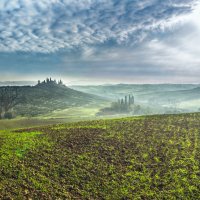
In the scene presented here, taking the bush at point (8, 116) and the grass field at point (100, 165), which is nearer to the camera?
the grass field at point (100, 165)

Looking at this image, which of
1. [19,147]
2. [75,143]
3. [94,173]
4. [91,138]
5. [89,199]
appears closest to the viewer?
[89,199]

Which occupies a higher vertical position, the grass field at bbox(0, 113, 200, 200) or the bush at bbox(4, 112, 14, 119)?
the grass field at bbox(0, 113, 200, 200)

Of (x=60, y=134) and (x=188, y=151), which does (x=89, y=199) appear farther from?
(x=60, y=134)

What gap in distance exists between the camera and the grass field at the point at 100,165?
2550cm

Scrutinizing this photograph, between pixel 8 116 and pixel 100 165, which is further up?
pixel 100 165

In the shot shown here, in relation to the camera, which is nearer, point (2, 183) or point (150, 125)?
point (2, 183)

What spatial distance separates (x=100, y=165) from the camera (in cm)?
3122

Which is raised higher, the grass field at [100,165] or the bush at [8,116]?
the grass field at [100,165]

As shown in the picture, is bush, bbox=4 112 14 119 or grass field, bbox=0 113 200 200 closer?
grass field, bbox=0 113 200 200

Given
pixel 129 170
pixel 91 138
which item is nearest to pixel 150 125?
pixel 91 138

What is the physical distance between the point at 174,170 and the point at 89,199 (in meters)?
11.7

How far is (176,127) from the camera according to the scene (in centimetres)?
5206

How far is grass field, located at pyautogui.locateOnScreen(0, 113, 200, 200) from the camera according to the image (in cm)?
2550

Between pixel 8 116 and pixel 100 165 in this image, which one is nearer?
pixel 100 165
